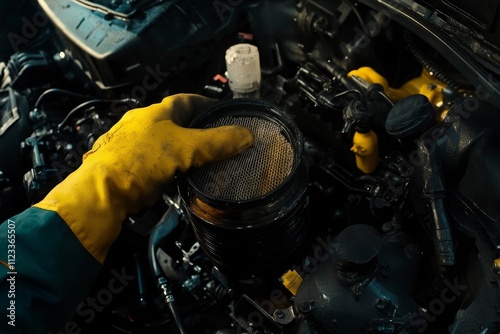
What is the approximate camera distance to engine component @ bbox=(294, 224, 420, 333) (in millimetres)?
1257

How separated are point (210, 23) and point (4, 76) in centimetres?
145

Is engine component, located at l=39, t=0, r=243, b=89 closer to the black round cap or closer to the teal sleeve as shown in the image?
the teal sleeve

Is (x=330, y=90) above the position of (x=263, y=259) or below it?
above

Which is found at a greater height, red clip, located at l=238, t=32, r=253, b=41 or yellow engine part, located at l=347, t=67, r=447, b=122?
yellow engine part, located at l=347, t=67, r=447, b=122

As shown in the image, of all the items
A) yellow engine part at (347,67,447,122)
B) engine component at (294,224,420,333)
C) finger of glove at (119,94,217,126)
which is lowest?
finger of glove at (119,94,217,126)

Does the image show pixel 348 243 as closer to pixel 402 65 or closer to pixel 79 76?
pixel 402 65

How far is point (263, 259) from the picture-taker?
146cm

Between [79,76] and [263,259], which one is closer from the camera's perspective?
[263,259]

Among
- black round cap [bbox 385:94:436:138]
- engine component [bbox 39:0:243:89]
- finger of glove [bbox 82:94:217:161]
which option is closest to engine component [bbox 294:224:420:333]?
black round cap [bbox 385:94:436:138]

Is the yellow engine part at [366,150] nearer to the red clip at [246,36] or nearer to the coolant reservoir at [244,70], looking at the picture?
the coolant reservoir at [244,70]

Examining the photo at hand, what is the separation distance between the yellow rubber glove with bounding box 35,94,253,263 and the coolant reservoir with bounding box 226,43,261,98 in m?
0.59

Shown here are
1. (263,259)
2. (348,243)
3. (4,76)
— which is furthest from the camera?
(4,76)

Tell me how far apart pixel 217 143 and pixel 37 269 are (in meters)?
0.61

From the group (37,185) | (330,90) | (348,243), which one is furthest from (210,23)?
(348,243)
